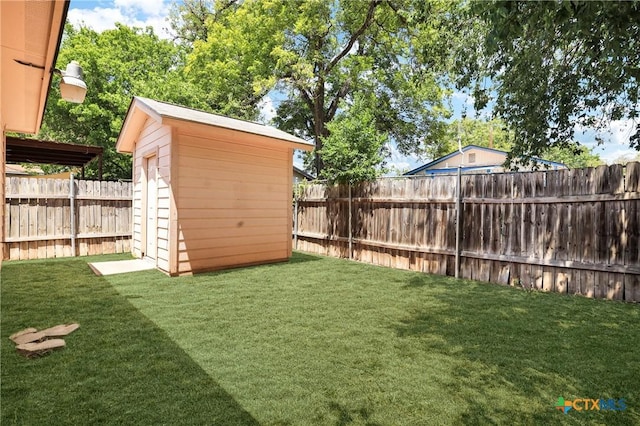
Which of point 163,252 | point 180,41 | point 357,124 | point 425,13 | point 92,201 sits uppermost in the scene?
point 180,41

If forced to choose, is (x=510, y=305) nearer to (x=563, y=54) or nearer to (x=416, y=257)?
(x=416, y=257)

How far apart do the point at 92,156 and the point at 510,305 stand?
37.8ft

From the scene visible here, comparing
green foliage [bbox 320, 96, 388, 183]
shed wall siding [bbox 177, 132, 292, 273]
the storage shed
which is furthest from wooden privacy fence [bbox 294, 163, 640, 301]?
the storage shed

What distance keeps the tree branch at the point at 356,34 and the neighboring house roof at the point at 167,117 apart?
8.99m

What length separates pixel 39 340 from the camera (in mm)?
3055

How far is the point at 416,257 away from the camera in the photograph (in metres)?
6.98

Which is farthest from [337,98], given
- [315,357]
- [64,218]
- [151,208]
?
[315,357]

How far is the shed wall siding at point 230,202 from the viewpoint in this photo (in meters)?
6.10

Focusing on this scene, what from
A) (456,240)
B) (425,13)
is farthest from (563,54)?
(456,240)

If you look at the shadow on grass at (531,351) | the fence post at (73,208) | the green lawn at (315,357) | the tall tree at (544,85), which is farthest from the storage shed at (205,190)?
the shadow on grass at (531,351)

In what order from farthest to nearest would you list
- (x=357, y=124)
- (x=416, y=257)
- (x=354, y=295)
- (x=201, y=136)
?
1. (x=357, y=124)
2. (x=416, y=257)
3. (x=201, y=136)
4. (x=354, y=295)

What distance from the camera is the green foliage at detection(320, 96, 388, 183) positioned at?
25.9 ft

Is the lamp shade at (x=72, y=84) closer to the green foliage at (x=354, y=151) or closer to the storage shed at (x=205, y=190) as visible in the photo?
the storage shed at (x=205, y=190)

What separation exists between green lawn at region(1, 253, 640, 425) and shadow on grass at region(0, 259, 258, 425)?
12mm
